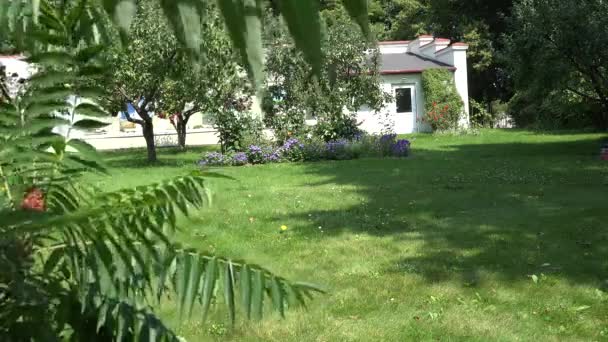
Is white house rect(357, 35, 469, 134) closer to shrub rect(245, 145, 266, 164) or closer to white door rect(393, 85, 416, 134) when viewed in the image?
white door rect(393, 85, 416, 134)

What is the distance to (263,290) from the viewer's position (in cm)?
164

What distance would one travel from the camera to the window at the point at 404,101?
2844 centimetres

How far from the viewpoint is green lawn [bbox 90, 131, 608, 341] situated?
4.29 meters

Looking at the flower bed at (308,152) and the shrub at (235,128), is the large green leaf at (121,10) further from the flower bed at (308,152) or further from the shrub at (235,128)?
the shrub at (235,128)

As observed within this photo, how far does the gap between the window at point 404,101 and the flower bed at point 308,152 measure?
39.7 ft

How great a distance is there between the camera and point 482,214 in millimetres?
8031

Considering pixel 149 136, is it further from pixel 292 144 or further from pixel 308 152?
pixel 308 152

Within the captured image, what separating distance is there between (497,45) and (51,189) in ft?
123

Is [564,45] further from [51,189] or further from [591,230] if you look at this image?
[51,189]

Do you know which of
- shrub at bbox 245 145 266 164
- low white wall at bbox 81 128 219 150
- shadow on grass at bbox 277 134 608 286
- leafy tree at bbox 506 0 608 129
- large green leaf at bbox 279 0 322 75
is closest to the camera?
large green leaf at bbox 279 0 322 75

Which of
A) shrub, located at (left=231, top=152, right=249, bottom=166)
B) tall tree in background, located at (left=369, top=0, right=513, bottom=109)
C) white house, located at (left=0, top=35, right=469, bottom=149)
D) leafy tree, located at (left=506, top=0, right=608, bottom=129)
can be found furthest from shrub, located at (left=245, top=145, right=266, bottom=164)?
tall tree in background, located at (left=369, top=0, right=513, bottom=109)

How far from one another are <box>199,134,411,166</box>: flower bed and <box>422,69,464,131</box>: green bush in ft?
34.0

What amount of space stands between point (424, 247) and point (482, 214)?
1.86m

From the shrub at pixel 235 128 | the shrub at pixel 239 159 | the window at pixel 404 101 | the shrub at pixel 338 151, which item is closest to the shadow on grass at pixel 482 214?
the shrub at pixel 338 151
